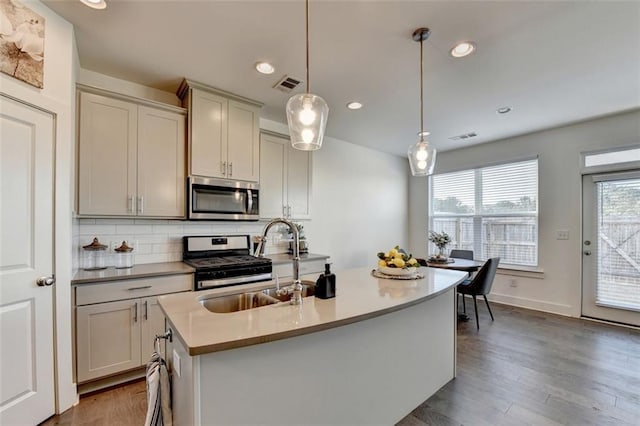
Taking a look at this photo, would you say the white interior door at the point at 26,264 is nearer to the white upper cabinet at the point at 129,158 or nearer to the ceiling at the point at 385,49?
the white upper cabinet at the point at 129,158

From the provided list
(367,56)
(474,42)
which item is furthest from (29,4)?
(474,42)

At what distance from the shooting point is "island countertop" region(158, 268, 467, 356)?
1.09m

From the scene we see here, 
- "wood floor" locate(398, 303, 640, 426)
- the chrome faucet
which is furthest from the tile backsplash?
"wood floor" locate(398, 303, 640, 426)

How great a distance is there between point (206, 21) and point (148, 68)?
0.96m

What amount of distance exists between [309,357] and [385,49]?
2.26m

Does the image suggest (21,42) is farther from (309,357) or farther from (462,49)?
(462,49)

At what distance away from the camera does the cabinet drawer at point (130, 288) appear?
83.1 inches

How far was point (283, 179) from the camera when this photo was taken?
3.58 metres

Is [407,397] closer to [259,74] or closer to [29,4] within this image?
[259,74]

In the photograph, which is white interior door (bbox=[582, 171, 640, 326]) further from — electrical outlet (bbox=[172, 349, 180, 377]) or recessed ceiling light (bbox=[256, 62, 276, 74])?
electrical outlet (bbox=[172, 349, 180, 377])

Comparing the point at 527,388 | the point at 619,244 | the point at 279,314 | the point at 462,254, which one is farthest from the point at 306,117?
the point at 619,244

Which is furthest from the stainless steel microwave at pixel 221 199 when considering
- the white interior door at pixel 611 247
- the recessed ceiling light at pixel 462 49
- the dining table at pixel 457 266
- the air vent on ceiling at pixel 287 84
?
the white interior door at pixel 611 247

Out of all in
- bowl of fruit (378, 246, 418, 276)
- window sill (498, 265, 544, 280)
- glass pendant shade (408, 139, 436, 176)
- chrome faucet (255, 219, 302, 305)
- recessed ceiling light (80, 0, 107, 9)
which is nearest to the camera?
chrome faucet (255, 219, 302, 305)

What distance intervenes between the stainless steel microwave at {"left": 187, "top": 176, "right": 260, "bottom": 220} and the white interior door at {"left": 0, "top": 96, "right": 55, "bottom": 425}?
1059 millimetres
